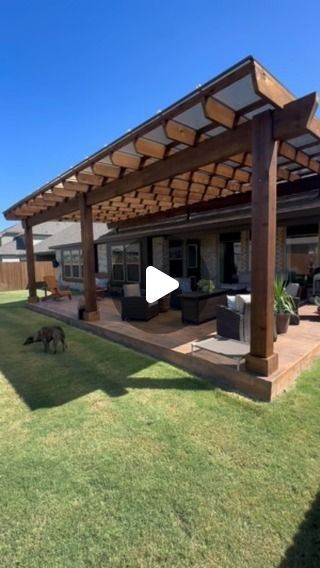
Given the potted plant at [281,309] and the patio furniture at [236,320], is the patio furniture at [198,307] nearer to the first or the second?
the patio furniture at [236,320]

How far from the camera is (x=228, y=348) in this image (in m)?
4.25

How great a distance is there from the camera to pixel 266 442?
276 cm

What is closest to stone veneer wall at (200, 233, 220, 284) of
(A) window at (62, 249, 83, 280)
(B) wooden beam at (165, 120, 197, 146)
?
(B) wooden beam at (165, 120, 197, 146)

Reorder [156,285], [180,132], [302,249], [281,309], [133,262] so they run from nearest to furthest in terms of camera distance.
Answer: [180,132]
[281,309]
[156,285]
[302,249]
[133,262]

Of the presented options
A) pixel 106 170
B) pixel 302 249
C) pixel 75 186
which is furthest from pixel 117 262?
pixel 106 170

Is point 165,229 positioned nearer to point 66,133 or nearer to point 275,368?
point 275,368

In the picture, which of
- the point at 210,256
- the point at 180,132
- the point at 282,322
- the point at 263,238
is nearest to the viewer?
the point at 263,238

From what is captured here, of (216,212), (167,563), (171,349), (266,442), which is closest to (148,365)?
(171,349)

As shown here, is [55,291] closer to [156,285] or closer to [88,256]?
[88,256]

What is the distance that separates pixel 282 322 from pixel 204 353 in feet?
6.14

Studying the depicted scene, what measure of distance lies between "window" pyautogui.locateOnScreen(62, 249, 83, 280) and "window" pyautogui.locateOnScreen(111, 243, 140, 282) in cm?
327

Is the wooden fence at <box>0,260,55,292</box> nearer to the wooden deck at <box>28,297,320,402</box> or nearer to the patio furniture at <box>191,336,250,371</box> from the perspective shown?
the wooden deck at <box>28,297,320,402</box>

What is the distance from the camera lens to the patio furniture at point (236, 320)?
465 cm

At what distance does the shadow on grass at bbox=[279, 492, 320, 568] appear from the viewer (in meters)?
1.70
